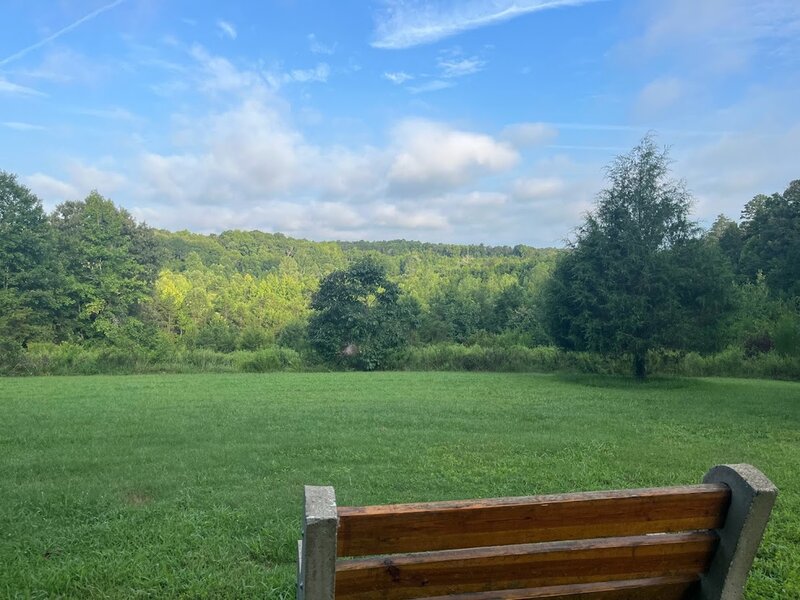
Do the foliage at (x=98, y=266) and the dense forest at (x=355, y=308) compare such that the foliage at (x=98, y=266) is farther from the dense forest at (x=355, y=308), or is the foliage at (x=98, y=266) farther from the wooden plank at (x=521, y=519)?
the wooden plank at (x=521, y=519)

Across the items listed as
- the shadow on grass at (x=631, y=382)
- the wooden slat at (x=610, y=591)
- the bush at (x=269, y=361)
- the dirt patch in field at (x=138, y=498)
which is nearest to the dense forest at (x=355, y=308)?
the bush at (x=269, y=361)

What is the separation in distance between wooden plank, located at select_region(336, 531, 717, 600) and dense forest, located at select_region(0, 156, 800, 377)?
54.7 feet

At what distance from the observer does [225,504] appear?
5.16 meters

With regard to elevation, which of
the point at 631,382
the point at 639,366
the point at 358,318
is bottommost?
the point at 631,382

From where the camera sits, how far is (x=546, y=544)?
204 cm

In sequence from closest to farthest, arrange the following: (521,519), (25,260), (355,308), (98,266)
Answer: (521,519) → (355,308) → (25,260) → (98,266)

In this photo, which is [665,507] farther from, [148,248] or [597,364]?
[148,248]

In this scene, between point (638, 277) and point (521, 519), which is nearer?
point (521, 519)

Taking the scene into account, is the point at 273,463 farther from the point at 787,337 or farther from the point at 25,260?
the point at 25,260

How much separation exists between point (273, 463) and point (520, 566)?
5312 millimetres

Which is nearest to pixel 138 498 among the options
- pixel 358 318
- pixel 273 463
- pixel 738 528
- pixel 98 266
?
pixel 273 463

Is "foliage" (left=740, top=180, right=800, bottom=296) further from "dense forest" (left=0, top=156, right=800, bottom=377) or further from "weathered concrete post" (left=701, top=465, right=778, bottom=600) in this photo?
"weathered concrete post" (left=701, top=465, right=778, bottom=600)

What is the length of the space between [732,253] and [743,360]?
1620cm

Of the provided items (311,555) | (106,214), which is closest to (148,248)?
(106,214)
